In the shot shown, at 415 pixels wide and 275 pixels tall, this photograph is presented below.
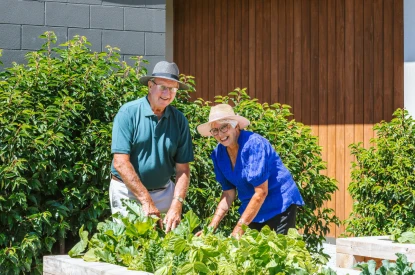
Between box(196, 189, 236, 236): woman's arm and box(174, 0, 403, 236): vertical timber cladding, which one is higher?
box(174, 0, 403, 236): vertical timber cladding

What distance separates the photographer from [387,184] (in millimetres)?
7711

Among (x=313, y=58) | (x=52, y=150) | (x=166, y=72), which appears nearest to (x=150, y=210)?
(x=166, y=72)

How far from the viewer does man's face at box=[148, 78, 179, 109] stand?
16.8ft

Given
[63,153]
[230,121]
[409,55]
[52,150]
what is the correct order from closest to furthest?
1. [230,121]
2. [52,150]
3. [63,153]
4. [409,55]

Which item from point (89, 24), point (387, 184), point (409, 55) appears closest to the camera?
point (89, 24)

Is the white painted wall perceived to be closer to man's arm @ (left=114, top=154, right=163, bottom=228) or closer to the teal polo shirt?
the teal polo shirt

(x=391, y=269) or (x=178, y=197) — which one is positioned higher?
(x=178, y=197)

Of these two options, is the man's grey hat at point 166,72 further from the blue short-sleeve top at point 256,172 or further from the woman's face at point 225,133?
the blue short-sleeve top at point 256,172

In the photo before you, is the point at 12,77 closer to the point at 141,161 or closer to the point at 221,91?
the point at 141,161

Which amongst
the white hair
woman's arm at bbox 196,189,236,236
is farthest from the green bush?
the white hair

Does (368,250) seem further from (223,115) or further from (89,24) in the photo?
(89,24)

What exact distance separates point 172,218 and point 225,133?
2.07ft

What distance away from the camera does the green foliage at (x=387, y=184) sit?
7.57 metres

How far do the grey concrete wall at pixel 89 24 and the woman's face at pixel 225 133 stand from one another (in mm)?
2656
